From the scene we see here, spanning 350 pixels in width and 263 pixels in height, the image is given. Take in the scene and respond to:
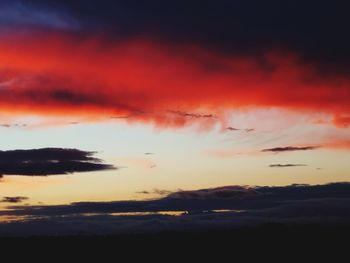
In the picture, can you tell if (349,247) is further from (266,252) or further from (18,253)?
(18,253)

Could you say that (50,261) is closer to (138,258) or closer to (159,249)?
(138,258)

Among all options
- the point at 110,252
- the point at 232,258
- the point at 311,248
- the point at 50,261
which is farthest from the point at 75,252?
the point at 311,248

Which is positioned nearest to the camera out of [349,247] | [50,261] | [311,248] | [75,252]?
[50,261]

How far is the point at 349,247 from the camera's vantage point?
168250 mm

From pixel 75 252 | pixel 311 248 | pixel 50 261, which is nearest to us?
pixel 50 261

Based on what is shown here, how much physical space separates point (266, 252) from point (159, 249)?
39284mm

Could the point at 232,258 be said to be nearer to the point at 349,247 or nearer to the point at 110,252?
the point at 349,247

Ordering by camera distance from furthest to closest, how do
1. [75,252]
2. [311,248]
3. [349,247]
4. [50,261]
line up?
[75,252] → [311,248] → [349,247] → [50,261]

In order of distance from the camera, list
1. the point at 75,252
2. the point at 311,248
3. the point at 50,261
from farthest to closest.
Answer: the point at 75,252, the point at 311,248, the point at 50,261

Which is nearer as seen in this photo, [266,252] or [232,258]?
[232,258]

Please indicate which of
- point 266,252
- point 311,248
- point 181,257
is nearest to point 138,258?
point 181,257

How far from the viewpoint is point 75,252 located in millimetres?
194375

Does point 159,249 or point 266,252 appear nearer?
point 266,252

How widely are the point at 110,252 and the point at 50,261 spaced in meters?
41.1
